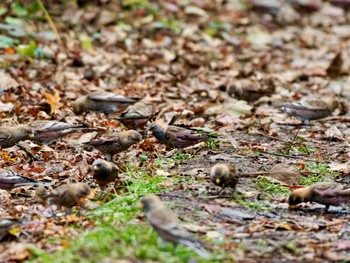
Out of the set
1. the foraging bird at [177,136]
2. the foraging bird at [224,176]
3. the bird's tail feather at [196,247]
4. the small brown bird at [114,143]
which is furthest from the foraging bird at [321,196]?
the small brown bird at [114,143]

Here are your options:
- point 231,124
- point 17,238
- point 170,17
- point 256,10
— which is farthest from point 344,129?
point 256,10

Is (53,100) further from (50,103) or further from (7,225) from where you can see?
(7,225)

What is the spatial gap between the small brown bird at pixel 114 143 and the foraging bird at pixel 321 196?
219 centimetres

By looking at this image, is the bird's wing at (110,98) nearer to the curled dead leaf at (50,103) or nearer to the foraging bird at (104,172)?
the curled dead leaf at (50,103)

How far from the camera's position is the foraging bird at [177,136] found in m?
8.50

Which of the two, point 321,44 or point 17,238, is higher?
point 17,238

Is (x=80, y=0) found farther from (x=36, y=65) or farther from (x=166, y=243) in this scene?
(x=166, y=243)

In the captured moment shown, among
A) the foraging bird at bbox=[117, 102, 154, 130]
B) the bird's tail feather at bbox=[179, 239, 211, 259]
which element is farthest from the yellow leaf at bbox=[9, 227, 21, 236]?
the foraging bird at bbox=[117, 102, 154, 130]

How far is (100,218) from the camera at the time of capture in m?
6.21

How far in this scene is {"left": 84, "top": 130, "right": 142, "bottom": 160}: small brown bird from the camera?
8.19 meters

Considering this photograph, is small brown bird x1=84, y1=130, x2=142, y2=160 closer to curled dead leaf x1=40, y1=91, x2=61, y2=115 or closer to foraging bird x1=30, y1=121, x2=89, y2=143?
foraging bird x1=30, y1=121, x2=89, y2=143

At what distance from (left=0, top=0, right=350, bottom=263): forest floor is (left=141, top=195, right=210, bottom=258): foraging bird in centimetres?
9

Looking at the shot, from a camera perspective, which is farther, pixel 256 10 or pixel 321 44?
pixel 256 10

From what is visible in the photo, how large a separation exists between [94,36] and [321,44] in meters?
5.71
